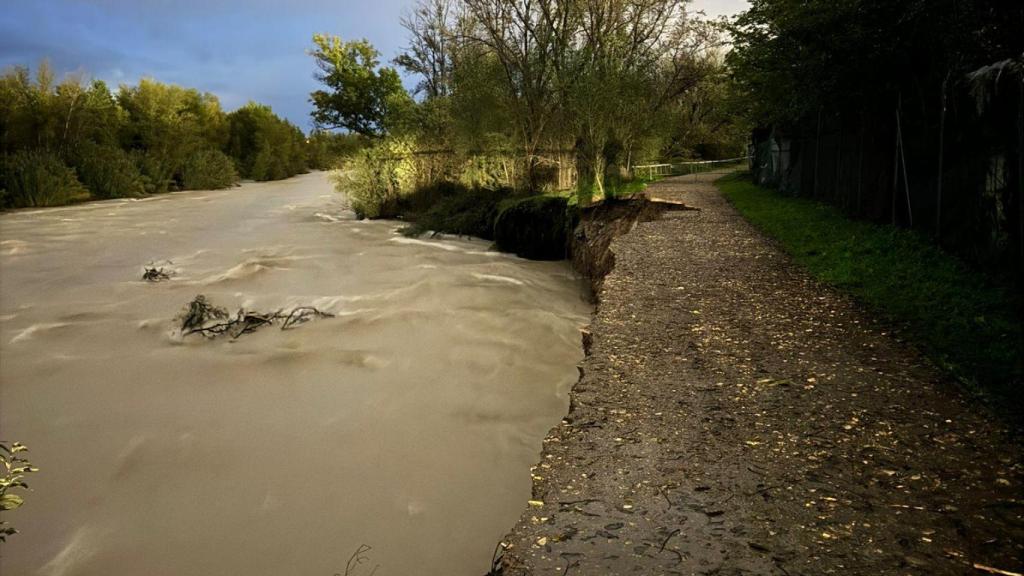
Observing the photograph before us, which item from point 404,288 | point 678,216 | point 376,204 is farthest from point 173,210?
point 678,216

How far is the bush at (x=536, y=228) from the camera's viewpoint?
14531 mm

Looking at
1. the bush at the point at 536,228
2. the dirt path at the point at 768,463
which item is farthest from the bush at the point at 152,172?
the dirt path at the point at 768,463

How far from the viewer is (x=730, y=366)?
14.9 ft

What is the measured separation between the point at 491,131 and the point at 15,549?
16531 millimetres

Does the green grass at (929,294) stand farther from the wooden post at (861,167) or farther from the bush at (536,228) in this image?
the bush at (536,228)

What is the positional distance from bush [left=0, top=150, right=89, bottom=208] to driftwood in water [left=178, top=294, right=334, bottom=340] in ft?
77.4

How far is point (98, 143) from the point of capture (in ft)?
116

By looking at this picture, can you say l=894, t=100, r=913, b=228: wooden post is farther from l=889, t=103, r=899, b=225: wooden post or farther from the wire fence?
the wire fence

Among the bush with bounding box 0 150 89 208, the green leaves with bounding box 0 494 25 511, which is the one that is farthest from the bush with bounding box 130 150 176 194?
the green leaves with bounding box 0 494 25 511

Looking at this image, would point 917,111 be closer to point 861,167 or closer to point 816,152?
point 861,167

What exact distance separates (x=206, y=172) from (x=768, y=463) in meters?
44.7

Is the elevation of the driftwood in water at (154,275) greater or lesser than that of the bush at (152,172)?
lesser

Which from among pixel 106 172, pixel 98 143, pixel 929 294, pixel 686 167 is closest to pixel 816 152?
pixel 929 294

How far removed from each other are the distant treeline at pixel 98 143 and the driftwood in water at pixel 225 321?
15.4 metres
